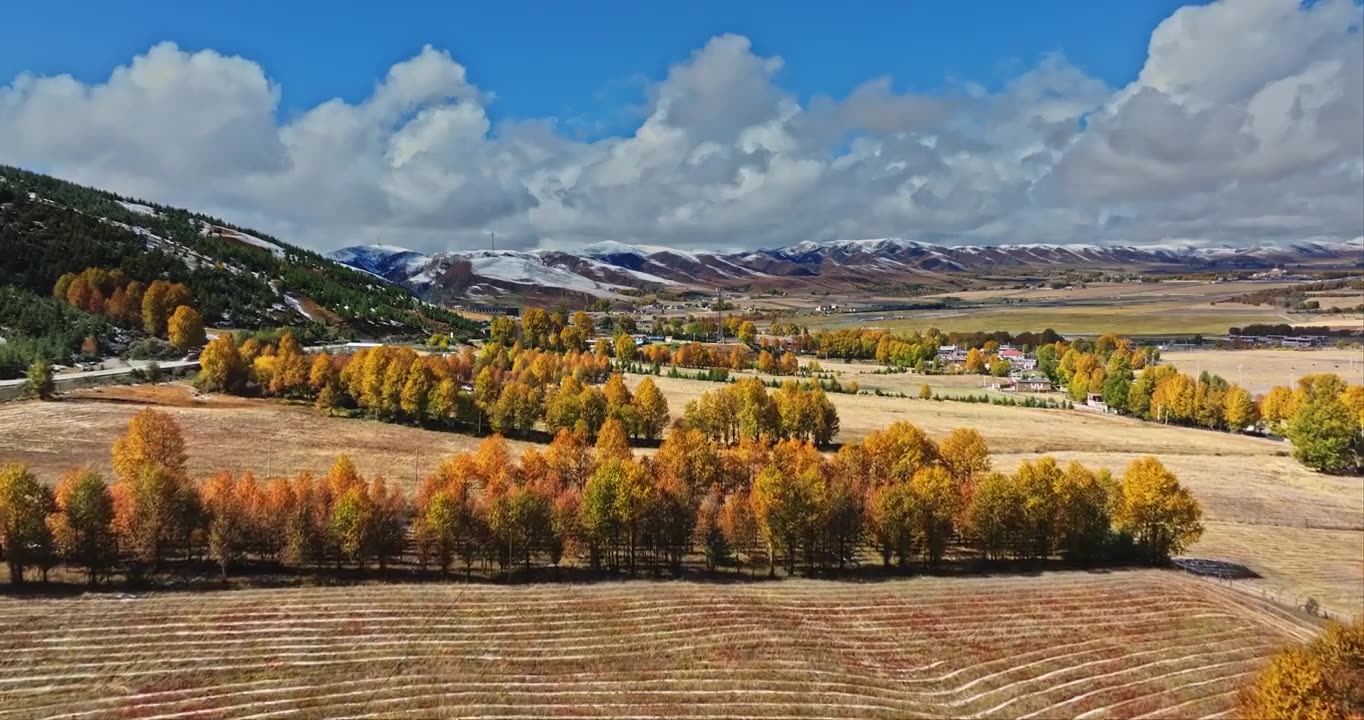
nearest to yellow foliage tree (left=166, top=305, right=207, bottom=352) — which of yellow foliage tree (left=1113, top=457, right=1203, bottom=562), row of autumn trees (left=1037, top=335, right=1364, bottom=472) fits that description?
yellow foliage tree (left=1113, top=457, right=1203, bottom=562)

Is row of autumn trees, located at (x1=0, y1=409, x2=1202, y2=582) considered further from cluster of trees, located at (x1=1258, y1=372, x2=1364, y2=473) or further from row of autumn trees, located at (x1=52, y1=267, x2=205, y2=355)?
row of autumn trees, located at (x1=52, y1=267, x2=205, y2=355)

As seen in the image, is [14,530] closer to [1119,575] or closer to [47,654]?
[47,654]

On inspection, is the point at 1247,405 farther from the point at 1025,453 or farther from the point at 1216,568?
the point at 1216,568

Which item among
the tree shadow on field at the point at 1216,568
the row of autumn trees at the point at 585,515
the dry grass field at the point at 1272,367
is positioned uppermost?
the dry grass field at the point at 1272,367

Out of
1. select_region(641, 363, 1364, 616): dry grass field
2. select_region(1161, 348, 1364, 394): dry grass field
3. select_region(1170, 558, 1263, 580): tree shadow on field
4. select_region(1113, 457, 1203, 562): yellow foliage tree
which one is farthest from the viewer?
select_region(1161, 348, 1364, 394): dry grass field

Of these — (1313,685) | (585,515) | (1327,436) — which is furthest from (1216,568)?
(585,515)

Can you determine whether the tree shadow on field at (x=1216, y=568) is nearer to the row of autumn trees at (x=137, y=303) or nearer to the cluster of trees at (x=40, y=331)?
the cluster of trees at (x=40, y=331)

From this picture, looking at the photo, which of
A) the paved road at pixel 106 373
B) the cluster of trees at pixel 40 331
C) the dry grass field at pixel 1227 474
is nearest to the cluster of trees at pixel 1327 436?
the dry grass field at pixel 1227 474
